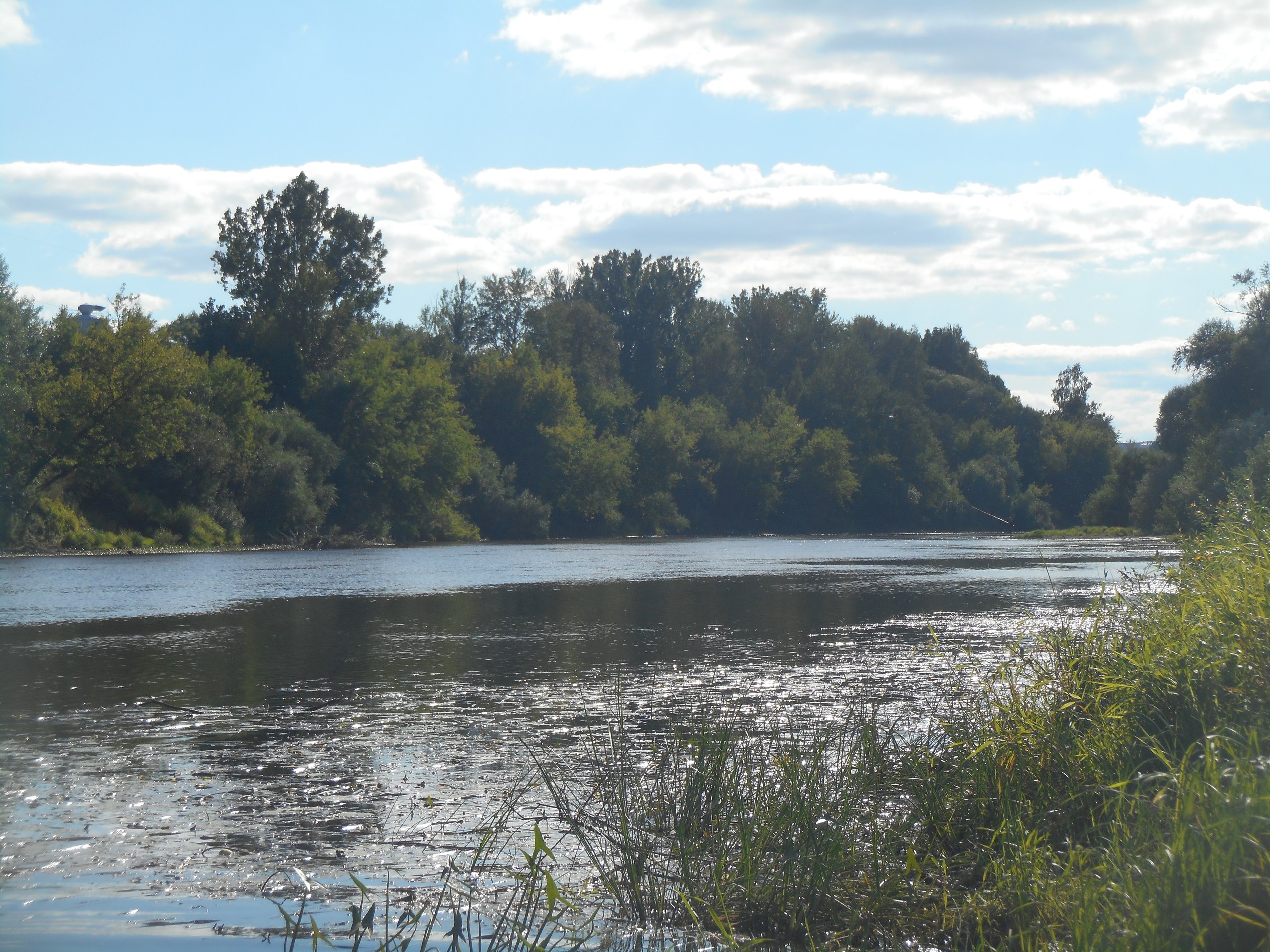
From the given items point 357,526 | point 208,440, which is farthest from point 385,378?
point 208,440

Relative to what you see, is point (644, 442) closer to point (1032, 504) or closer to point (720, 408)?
point (720, 408)

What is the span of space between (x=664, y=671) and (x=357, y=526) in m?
64.0

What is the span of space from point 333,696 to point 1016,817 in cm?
1050

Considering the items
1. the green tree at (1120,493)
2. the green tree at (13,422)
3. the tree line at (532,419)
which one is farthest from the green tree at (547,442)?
the green tree at (13,422)

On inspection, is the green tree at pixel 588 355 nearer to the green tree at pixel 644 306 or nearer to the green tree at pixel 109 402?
the green tree at pixel 644 306

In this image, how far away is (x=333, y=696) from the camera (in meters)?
15.9

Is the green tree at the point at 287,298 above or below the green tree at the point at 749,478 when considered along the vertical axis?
above

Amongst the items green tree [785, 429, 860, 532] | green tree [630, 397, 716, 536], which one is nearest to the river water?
green tree [630, 397, 716, 536]

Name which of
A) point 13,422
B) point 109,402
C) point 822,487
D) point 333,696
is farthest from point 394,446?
point 333,696

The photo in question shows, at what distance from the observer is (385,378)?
3354 inches

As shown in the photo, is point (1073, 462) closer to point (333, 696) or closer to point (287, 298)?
point (287, 298)

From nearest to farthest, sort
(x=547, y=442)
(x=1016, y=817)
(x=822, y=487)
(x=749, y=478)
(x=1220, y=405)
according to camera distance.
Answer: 1. (x=1016, y=817)
2. (x=1220, y=405)
3. (x=547, y=442)
4. (x=749, y=478)
5. (x=822, y=487)

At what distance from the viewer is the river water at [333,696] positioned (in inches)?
317

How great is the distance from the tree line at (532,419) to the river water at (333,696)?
45.4ft
